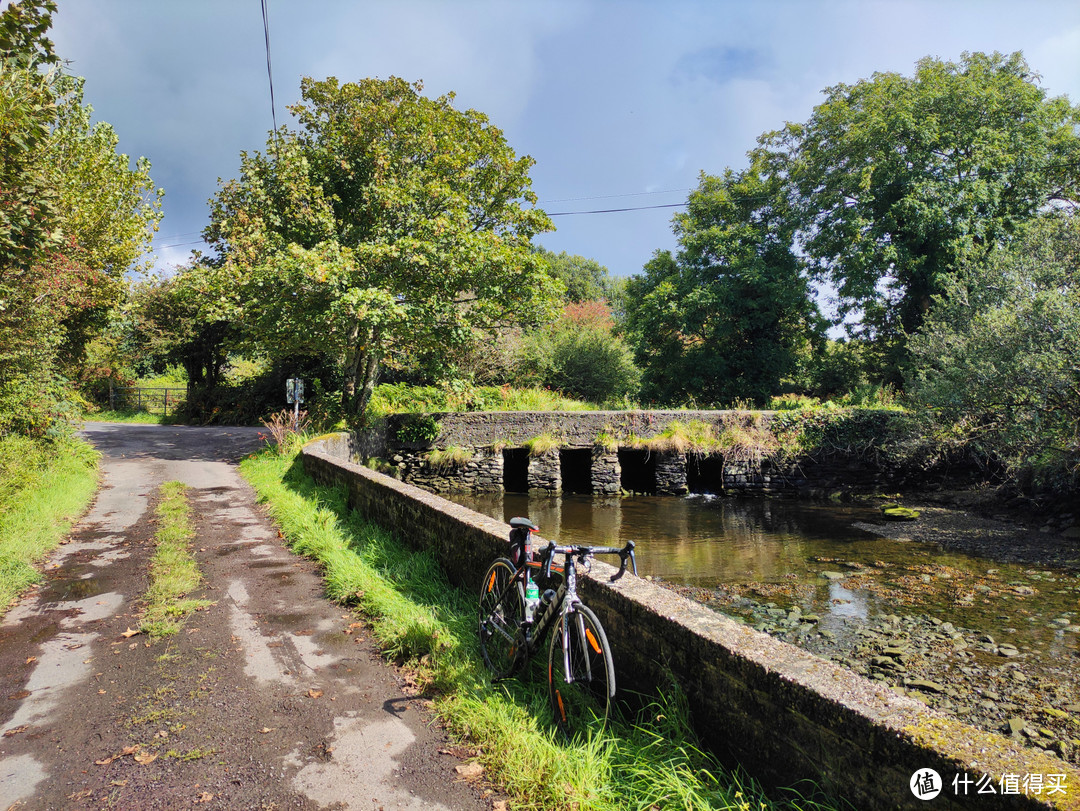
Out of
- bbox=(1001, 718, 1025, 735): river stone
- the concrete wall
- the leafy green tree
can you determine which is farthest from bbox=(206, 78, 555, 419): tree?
bbox=(1001, 718, 1025, 735): river stone

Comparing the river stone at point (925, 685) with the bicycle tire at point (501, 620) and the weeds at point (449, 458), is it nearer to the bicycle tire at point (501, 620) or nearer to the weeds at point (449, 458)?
the bicycle tire at point (501, 620)

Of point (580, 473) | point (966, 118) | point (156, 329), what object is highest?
point (966, 118)

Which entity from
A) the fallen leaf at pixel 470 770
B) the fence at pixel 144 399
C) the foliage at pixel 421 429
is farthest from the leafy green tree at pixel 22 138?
the fence at pixel 144 399

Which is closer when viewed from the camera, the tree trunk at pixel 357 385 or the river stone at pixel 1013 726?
the river stone at pixel 1013 726

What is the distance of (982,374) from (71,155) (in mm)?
20086

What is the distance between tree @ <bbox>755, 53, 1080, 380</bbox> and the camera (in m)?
19.9

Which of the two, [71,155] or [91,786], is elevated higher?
[71,155]

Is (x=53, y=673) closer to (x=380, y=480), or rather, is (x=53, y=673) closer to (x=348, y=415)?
(x=380, y=480)

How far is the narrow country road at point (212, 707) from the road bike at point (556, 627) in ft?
1.95

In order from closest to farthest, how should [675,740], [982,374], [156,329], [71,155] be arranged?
[675,740] < [982,374] < [71,155] < [156,329]

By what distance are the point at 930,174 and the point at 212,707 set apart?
82.5ft

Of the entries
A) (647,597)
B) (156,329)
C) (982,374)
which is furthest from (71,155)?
(982,374)

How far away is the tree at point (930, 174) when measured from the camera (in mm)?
19922

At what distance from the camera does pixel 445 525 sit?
18.0 ft
